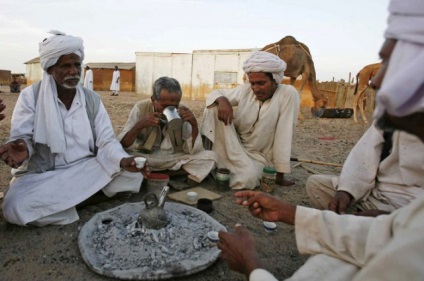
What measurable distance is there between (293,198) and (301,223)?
2060mm

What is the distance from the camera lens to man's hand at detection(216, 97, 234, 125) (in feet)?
13.0

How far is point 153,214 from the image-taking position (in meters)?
2.51

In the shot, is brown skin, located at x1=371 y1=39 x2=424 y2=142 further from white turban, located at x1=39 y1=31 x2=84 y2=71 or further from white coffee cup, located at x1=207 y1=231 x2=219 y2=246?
white turban, located at x1=39 y1=31 x2=84 y2=71

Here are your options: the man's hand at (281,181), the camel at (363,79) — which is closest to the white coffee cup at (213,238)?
the man's hand at (281,181)

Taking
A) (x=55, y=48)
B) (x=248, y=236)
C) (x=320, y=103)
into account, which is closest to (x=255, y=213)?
(x=248, y=236)

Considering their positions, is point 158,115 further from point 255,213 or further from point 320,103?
point 320,103

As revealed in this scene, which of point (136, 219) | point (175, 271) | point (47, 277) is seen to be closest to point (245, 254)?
point (175, 271)

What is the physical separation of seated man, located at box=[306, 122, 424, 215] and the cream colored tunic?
1137mm

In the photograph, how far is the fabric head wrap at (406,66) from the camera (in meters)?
0.96

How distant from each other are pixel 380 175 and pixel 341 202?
1.36ft

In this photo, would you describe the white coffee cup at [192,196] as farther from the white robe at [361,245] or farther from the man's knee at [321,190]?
the white robe at [361,245]

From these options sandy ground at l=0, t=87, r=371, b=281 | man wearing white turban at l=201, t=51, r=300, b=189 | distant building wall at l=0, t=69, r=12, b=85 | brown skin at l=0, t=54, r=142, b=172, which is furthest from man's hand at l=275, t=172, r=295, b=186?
distant building wall at l=0, t=69, r=12, b=85

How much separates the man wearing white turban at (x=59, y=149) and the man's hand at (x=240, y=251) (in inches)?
56.5

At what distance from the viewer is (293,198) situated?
12.6 feet
